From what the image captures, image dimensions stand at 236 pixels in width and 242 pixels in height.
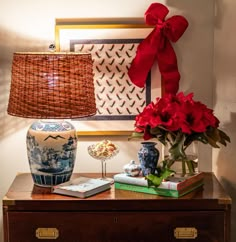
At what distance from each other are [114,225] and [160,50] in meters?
0.87

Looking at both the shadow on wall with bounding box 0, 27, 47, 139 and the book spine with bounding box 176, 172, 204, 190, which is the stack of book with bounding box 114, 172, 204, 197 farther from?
the shadow on wall with bounding box 0, 27, 47, 139

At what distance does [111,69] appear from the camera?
2.50 meters

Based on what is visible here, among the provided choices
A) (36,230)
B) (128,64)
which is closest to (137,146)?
(128,64)

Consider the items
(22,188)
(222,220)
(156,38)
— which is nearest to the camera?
(222,220)

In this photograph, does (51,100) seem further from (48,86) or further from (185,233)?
(185,233)

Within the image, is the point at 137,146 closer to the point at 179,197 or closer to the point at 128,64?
the point at 128,64

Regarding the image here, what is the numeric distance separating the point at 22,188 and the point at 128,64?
77 cm

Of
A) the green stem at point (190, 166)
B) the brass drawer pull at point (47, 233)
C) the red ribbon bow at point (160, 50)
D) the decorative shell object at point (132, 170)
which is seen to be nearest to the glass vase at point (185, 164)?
the green stem at point (190, 166)

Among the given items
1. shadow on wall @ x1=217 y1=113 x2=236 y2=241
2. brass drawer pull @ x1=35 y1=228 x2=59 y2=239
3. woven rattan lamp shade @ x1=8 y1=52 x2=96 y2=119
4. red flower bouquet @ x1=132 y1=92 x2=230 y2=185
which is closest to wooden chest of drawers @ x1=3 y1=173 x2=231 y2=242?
brass drawer pull @ x1=35 y1=228 x2=59 y2=239

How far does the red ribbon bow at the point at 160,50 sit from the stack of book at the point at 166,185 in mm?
514

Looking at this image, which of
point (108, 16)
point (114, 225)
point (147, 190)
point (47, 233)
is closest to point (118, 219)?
point (114, 225)

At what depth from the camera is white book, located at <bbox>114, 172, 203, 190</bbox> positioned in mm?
2055

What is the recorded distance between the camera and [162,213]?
2.04m

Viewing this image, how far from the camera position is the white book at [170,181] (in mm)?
2055
